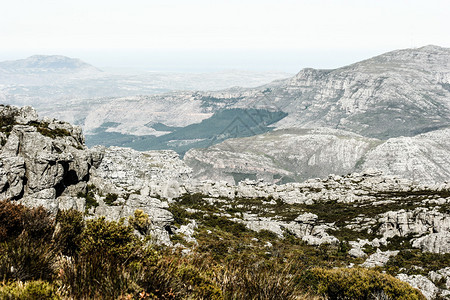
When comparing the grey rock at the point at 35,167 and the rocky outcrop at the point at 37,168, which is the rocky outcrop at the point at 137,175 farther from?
the grey rock at the point at 35,167

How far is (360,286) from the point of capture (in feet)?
60.2

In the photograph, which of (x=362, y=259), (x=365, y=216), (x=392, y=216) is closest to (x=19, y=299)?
(x=362, y=259)

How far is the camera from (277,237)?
172ft

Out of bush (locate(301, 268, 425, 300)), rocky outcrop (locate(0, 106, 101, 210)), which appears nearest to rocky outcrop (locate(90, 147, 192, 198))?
rocky outcrop (locate(0, 106, 101, 210))

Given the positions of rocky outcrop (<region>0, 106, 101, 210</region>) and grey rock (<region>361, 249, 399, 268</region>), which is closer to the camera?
rocky outcrop (<region>0, 106, 101, 210</region>)

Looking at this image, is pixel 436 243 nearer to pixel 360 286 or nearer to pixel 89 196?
pixel 360 286

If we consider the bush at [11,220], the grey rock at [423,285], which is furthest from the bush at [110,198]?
the grey rock at [423,285]

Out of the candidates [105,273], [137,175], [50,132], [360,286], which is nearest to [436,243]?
[360,286]

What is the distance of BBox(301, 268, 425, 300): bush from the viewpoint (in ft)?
59.5

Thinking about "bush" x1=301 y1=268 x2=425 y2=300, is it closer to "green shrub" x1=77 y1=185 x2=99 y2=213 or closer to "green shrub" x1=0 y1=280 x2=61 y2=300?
"green shrub" x1=0 y1=280 x2=61 y2=300

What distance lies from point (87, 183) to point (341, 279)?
38059 mm

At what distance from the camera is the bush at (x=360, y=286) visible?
18141 mm

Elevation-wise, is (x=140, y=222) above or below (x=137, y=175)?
above

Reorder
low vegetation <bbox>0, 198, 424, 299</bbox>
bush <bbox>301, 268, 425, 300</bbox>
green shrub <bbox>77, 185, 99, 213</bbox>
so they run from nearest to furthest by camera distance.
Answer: low vegetation <bbox>0, 198, 424, 299</bbox> → bush <bbox>301, 268, 425, 300</bbox> → green shrub <bbox>77, 185, 99, 213</bbox>
